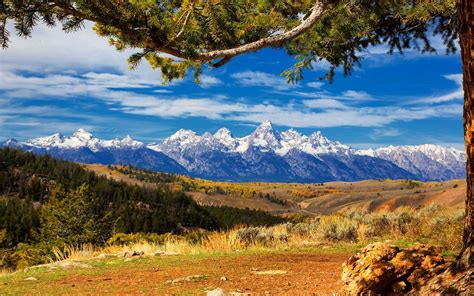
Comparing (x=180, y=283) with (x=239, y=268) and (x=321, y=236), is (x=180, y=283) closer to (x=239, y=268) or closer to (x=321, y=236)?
(x=239, y=268)

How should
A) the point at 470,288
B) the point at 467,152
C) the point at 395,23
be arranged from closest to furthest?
the point at 470,288 → the point at 467,152 → the point at 395,23

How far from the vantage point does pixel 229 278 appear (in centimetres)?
884

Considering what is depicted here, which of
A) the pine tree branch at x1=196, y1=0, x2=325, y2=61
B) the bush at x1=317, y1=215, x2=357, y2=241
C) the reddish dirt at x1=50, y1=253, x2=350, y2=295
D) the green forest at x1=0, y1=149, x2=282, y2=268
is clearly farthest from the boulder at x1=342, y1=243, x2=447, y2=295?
the green forest at x1=0, y1=149, x2=282, y2=268

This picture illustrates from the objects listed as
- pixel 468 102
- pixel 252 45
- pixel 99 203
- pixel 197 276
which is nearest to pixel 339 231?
pixel 197 276

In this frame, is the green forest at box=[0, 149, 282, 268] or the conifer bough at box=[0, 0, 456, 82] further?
the green forest at box=[0, 149, 282, 268]

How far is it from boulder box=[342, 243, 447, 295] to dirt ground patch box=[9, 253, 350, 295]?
622mm

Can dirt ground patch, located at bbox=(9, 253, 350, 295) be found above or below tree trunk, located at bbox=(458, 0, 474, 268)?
below

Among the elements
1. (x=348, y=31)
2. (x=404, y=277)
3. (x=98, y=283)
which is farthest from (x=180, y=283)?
(x=348, y=31)

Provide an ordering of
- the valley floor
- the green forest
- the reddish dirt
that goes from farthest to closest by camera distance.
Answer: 1. the green forest
2. the valley floor
3. the reddish dirt

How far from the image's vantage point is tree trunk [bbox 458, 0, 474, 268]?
526cm

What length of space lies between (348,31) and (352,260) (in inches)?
269

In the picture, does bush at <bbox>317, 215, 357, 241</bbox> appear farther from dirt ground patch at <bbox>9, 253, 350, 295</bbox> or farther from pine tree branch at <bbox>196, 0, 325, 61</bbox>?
pine tree branch at <bbox>196, 0, 325, 61</bbox>

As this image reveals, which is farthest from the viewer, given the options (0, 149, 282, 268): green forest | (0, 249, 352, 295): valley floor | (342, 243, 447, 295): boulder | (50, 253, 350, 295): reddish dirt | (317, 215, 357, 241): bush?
(0, 149, 282, 268): green forest

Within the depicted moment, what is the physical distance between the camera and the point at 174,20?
8.17 metres
